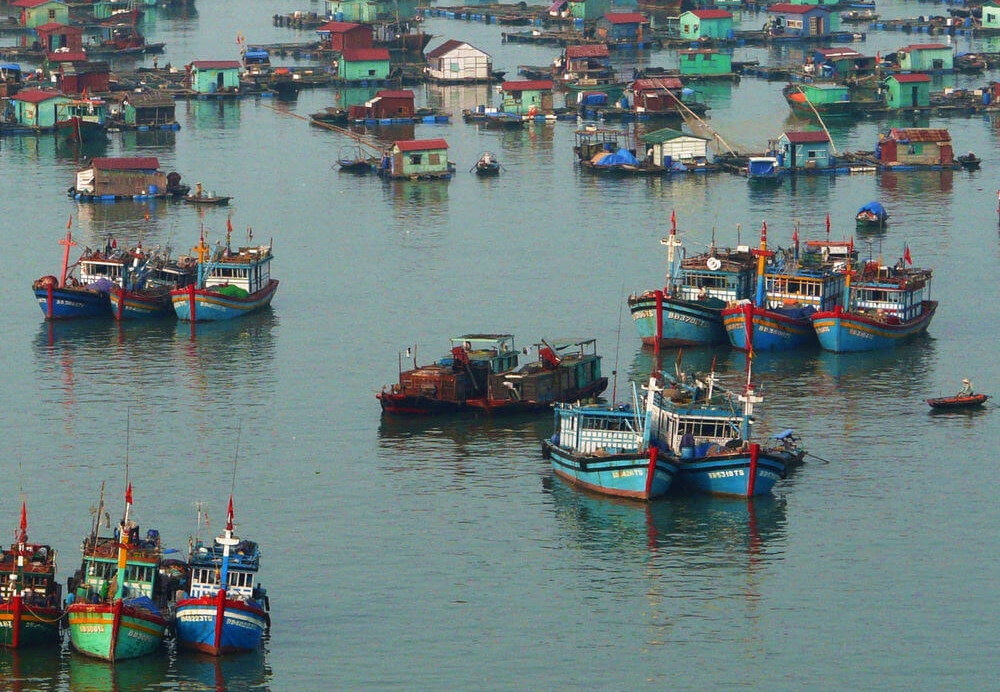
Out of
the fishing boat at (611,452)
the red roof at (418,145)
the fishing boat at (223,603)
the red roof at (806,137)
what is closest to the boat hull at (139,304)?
the fishing boat at (611,452)

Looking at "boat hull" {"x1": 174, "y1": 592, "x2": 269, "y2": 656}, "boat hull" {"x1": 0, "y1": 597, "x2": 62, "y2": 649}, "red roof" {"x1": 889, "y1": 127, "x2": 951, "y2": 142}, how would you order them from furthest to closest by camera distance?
"red roof" {"x1": 889, "y1": 127, "x2": 951, "y2": 142} < "boat hull" {"x1": 0, "y1": 597, "x2": 62, "y2": 649} < "boat hull" {"x1": 174, "y1": 592, "x2": 269, "y2": 656}

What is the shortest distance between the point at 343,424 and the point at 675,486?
51.6 ft

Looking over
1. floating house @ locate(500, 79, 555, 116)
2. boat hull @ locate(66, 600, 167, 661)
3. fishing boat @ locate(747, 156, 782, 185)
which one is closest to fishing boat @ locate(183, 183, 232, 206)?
fishing boat @ locate(747, 156, 782, 185)

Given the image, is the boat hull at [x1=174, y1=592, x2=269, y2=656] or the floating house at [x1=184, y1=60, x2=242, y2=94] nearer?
the boat hull at [x1=174, y1=592, x2=269, y2=656]

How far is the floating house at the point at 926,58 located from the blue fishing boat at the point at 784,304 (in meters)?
96.4

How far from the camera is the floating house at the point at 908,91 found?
179m

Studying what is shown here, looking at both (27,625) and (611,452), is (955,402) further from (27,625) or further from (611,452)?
(27,625)

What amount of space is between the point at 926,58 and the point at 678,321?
105 metres

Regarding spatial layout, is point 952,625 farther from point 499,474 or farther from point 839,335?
point 839,335

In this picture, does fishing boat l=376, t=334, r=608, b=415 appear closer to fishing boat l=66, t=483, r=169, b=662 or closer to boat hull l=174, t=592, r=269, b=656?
fishing boat l=66, t=483, r=169, b=662

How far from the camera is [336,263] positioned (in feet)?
399

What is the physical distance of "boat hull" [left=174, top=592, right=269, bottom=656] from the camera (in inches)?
2435

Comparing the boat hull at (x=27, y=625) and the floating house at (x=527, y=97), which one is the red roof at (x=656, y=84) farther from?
the boat hull at (x=27, y=625)

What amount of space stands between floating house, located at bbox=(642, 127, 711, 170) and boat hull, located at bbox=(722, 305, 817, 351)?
51825mm
